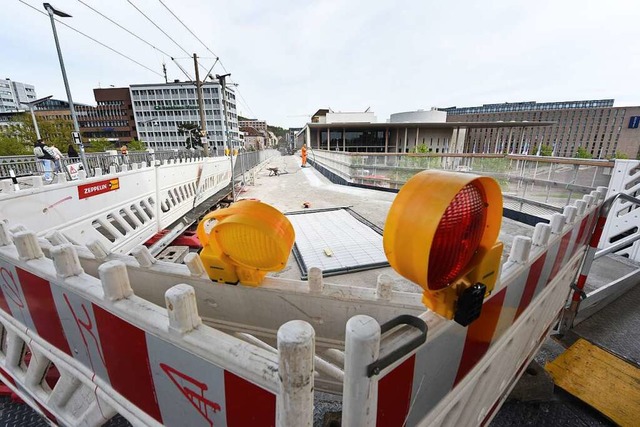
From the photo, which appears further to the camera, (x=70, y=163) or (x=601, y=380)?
(x=70, y=163)

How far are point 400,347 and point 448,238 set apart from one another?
408 millimetres

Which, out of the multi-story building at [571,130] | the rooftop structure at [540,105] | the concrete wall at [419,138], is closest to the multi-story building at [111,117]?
the concrete wall at [419,138]

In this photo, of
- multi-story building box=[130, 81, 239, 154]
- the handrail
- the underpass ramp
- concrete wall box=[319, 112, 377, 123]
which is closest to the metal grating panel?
the handrail

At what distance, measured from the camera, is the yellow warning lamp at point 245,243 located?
129cm

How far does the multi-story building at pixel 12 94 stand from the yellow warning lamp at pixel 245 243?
485 feet

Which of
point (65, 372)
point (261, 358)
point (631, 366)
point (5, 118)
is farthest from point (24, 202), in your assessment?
point (5, 118)

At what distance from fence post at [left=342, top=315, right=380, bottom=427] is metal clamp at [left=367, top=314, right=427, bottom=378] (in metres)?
0.02

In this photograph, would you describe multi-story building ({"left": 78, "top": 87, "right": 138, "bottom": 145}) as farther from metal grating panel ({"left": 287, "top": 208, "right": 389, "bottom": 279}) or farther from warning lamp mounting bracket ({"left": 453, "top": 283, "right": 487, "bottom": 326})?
warning lamp mounting bracket ({"left": 453, "top": 283, "right": 487, "bottom": 326})

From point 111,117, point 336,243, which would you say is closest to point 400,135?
point 336,243

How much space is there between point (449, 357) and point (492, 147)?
13795 cm

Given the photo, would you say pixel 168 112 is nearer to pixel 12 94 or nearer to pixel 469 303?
pixel 12 94

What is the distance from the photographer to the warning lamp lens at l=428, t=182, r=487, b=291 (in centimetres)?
92

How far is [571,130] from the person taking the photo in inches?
4112

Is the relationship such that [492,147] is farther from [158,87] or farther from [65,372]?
[65,372]
